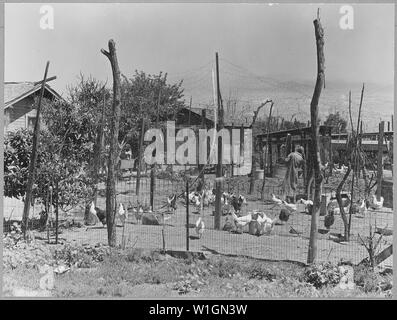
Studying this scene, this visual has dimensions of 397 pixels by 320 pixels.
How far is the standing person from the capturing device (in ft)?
17.9

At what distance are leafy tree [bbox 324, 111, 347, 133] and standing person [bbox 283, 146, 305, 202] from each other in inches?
14.8

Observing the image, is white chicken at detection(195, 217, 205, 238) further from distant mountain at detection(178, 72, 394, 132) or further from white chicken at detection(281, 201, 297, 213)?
distant mountain at detection(178, 72, 394, 132)

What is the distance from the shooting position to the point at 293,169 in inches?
215

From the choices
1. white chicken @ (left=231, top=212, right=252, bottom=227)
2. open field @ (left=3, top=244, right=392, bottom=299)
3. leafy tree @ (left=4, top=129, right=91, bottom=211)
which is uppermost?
leafy tree @ (left=4, top=129, right=91, bottom=211)

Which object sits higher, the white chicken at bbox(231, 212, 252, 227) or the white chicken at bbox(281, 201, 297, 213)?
the white chicken at bbox(281, 201, 297, 213)

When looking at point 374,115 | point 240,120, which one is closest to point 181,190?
point 240,120

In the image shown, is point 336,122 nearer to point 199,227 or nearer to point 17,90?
point 199,227

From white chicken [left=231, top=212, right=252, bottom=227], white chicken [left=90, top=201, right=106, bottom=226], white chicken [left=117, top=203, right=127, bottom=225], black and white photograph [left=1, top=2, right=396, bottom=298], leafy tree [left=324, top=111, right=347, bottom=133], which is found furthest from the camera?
white chicken [left=90, top=201, right=106, bottom=226]

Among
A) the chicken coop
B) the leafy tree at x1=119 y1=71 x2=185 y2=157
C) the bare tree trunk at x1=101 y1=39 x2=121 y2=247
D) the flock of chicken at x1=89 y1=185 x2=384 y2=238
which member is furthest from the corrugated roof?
the chicken coop

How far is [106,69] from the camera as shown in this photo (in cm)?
542

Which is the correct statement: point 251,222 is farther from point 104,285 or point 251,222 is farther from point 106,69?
point 106,69

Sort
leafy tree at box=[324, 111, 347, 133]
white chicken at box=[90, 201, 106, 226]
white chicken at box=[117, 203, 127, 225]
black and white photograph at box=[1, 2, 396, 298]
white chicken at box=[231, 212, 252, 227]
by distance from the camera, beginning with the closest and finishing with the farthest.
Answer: black and white photograph at box=[1, 2, 396, 298]
leafy tree at box=[324, 111, 347, 133]
white chicken at box=[231, 212, 252, 227]
white chicken at box=[117, 203, 127, 225]
white chicken at box=[90, 201, 106, 226]

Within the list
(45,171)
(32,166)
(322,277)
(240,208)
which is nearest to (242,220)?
(240,208)
